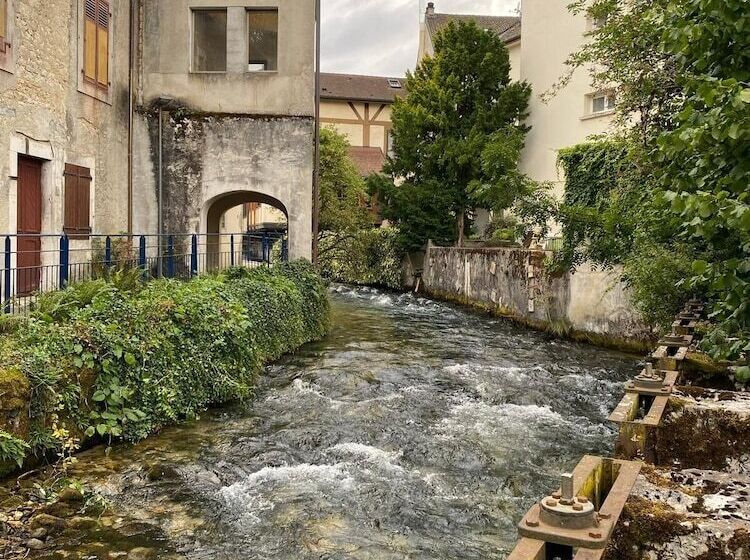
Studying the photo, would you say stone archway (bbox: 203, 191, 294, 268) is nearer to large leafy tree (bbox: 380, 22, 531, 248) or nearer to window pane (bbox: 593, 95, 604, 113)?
large leafy tree (bbox: 380, 22, 531, 248)

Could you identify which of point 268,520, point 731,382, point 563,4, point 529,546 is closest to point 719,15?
point 529,546

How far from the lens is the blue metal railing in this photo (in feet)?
31.8

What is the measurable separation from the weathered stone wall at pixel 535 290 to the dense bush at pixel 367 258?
3414 millimetres

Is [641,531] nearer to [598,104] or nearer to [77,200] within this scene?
[77,200]

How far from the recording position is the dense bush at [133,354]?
7004 mm

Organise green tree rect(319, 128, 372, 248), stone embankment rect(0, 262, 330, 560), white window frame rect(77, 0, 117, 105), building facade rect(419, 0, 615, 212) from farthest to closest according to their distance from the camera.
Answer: green tree rect(319, 128, 372, 248)
building facade rect(419, 0, 615, 212)
white window frame rect(77, 0, 117, 105)
stone embankment rect(0, 262, 330, 560)

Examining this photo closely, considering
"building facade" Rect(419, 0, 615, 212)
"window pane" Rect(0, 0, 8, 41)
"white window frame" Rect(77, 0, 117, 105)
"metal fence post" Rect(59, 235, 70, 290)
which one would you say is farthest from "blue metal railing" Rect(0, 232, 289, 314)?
"building facade" Rect(419, 0, 615, 212)

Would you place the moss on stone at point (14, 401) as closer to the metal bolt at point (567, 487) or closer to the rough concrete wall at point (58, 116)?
the metal bolt at point (567, 487)

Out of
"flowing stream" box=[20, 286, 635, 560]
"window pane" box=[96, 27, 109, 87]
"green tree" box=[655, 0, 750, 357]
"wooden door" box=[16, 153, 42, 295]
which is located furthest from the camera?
"window pane" box=[96, 27, 109, 87]

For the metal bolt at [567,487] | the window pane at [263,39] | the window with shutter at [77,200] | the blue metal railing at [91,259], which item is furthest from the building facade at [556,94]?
the metal bolt at [567,487]

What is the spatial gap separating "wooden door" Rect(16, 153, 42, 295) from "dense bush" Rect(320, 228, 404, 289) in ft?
61.6

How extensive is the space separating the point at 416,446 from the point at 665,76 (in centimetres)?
627

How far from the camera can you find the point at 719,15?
422 cm

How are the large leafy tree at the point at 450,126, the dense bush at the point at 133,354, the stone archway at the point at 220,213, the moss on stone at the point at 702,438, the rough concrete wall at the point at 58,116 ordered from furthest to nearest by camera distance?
the large leafy tree at the point at 450,126, the stone archway at the point at 220,213, the rough concrete wall at the point at 58,116, the dense bush at the point at 133,354, the moss on stone at the point at 702,438
